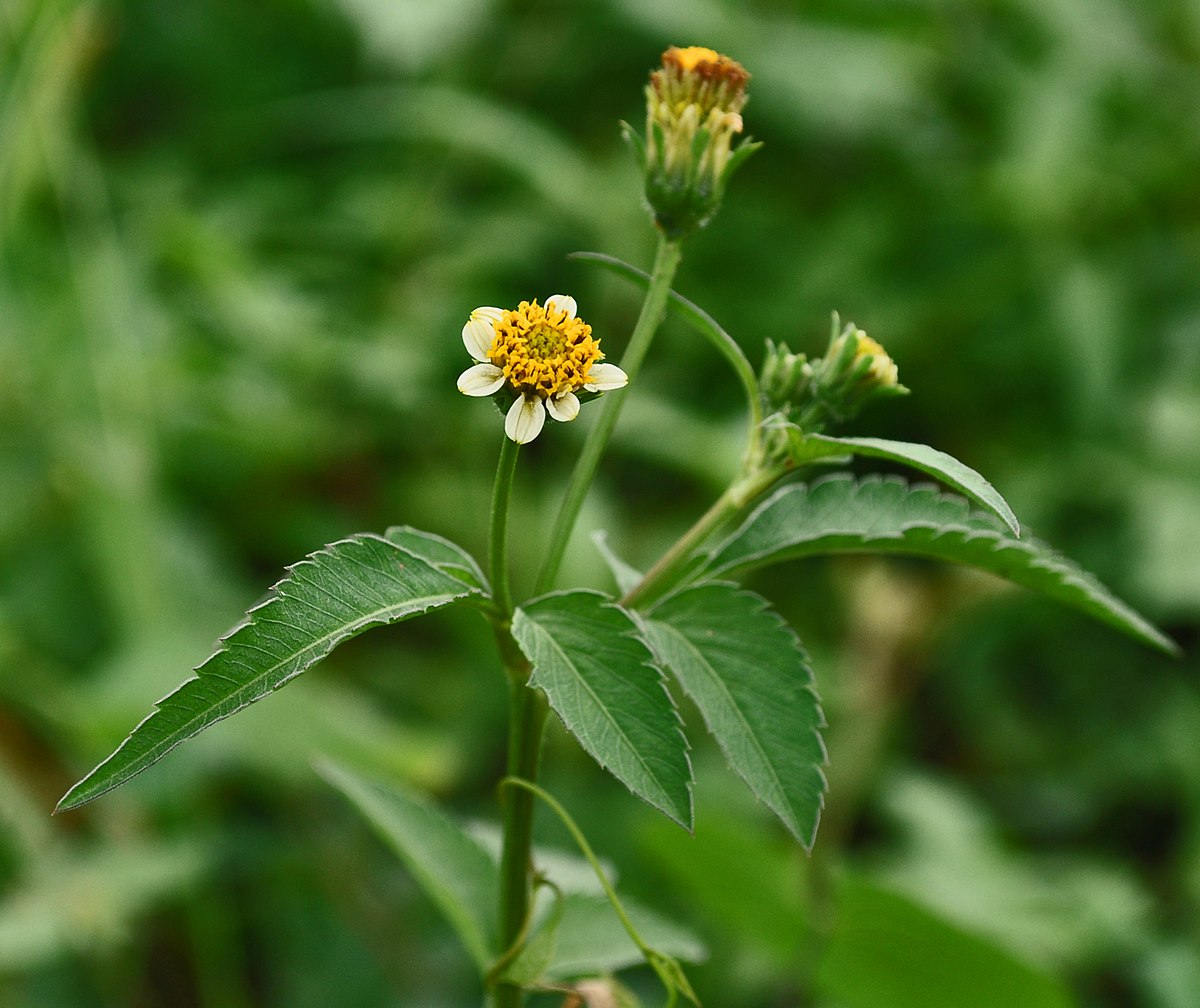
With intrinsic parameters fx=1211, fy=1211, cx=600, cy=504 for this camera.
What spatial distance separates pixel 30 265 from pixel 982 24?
189cm

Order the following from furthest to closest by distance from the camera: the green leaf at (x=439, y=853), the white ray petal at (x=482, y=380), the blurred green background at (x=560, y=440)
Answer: the blurred green background at (x=560, y=440) → the green leaf at (x=439, y=853) → the white ray petal at (x=482, y=380)

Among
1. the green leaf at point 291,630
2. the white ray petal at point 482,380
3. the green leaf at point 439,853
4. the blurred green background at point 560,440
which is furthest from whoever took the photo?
the blurred green background at point 560,440

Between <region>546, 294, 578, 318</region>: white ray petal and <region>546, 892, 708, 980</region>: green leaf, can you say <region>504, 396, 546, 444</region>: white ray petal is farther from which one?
<region>546, 892, 708, 980</region>: green leaf

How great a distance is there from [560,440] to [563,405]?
1.36 m

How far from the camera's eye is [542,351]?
1.84ft

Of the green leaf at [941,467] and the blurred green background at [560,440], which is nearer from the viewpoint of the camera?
the green leaf at [941,467]

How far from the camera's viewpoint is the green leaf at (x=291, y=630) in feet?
1.49

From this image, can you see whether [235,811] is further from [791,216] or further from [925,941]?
[791,216]

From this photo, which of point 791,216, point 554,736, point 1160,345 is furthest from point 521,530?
point 1160,345

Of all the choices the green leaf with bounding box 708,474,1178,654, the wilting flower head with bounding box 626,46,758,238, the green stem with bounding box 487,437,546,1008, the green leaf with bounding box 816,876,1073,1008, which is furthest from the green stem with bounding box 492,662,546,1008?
the green leaf with bounding box 816,876,1073,1008

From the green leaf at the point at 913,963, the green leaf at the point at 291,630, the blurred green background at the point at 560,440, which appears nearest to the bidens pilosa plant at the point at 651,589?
the green leaf at the point at 291,630

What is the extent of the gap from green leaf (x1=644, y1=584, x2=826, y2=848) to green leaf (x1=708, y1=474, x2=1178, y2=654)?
0.04 meters

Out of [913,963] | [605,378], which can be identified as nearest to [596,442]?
[605,378]

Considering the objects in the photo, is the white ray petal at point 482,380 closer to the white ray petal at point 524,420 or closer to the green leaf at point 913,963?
the white ray petal at point 524,420
